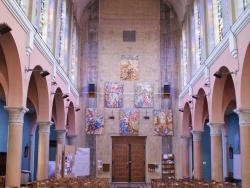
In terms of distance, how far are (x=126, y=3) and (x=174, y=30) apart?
406cm

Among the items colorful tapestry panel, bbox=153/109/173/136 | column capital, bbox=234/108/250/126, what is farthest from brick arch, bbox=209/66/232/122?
colorful tapestry panel, bbox=153/109/173/136

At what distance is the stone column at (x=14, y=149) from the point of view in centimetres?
1282

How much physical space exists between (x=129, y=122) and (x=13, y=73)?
14570 millimetres

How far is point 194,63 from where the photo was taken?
21562mm

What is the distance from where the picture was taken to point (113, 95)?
89.1 ft

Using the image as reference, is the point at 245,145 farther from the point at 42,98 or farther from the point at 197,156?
the point at 42,98

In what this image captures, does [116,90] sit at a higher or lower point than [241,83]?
higher

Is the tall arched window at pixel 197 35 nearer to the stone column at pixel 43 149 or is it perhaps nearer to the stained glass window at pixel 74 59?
the stained glass window at pixel 74 59

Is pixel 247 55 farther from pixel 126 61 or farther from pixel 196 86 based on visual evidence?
pixel 126 61

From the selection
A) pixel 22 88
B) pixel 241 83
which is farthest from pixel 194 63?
pixel 22 88

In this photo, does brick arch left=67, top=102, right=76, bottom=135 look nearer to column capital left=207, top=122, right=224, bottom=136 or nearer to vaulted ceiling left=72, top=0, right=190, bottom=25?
vaulted ceiling left=72, top=0, right=190, bottom=25

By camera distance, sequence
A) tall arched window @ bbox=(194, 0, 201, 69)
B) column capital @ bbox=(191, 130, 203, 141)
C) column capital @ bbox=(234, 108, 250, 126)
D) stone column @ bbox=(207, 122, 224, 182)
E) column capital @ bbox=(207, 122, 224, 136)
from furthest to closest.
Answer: column capital @ bbox=(191, 130, 203, 141) < tall arched window @ bbox=(194, 0, 201, 69) < column capital @ bbox=(207, 122, 224, 136) < stone column @ bbox=(207, 122, 224, 182) < column capital @ bbox=(234, 108, 250, 126)

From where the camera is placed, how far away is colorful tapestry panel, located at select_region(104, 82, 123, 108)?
27062mm

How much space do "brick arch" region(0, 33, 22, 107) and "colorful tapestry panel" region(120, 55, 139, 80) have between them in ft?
48.2
